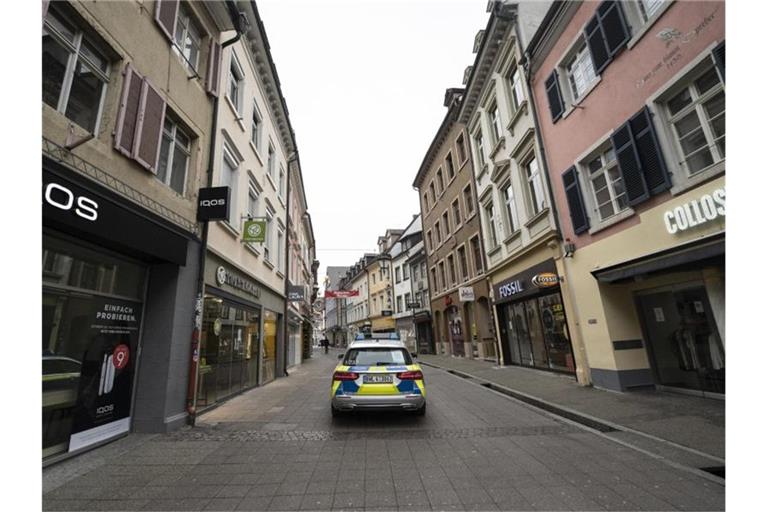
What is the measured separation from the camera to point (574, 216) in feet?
32.5

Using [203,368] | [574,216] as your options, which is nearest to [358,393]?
[203,368]

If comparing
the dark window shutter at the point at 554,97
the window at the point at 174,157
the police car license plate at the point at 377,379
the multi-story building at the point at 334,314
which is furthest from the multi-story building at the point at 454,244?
the multi-story building at the point at 334,314

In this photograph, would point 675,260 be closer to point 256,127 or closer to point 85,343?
point 85,343

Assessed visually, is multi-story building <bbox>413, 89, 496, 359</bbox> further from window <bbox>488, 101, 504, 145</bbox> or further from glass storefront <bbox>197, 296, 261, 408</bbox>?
glass storefront <bbox>197, 296, 261, 408</bbox>

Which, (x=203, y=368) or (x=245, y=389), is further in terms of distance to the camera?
(x=245, y=389)

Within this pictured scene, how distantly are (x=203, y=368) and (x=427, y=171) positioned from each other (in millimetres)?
22459

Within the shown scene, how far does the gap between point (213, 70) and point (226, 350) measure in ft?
23.2

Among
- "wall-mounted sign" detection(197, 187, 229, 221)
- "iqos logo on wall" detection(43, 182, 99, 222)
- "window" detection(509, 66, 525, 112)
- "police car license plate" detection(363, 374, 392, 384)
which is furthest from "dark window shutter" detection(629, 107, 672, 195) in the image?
"iqos logo on wall" detection(43, 182, 99, 222)

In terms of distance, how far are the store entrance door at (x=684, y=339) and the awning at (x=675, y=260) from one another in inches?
48.3

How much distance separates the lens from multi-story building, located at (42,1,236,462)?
4602 millimetres

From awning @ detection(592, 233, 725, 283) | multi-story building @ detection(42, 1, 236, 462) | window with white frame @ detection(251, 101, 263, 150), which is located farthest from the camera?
window with white frame @ detection(251, 101, 263, 150)

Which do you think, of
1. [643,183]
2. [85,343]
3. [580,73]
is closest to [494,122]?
[580,73]

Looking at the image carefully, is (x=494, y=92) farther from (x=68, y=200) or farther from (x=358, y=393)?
(x=68, y=200)

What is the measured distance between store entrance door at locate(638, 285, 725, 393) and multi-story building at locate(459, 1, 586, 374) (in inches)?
73.5
